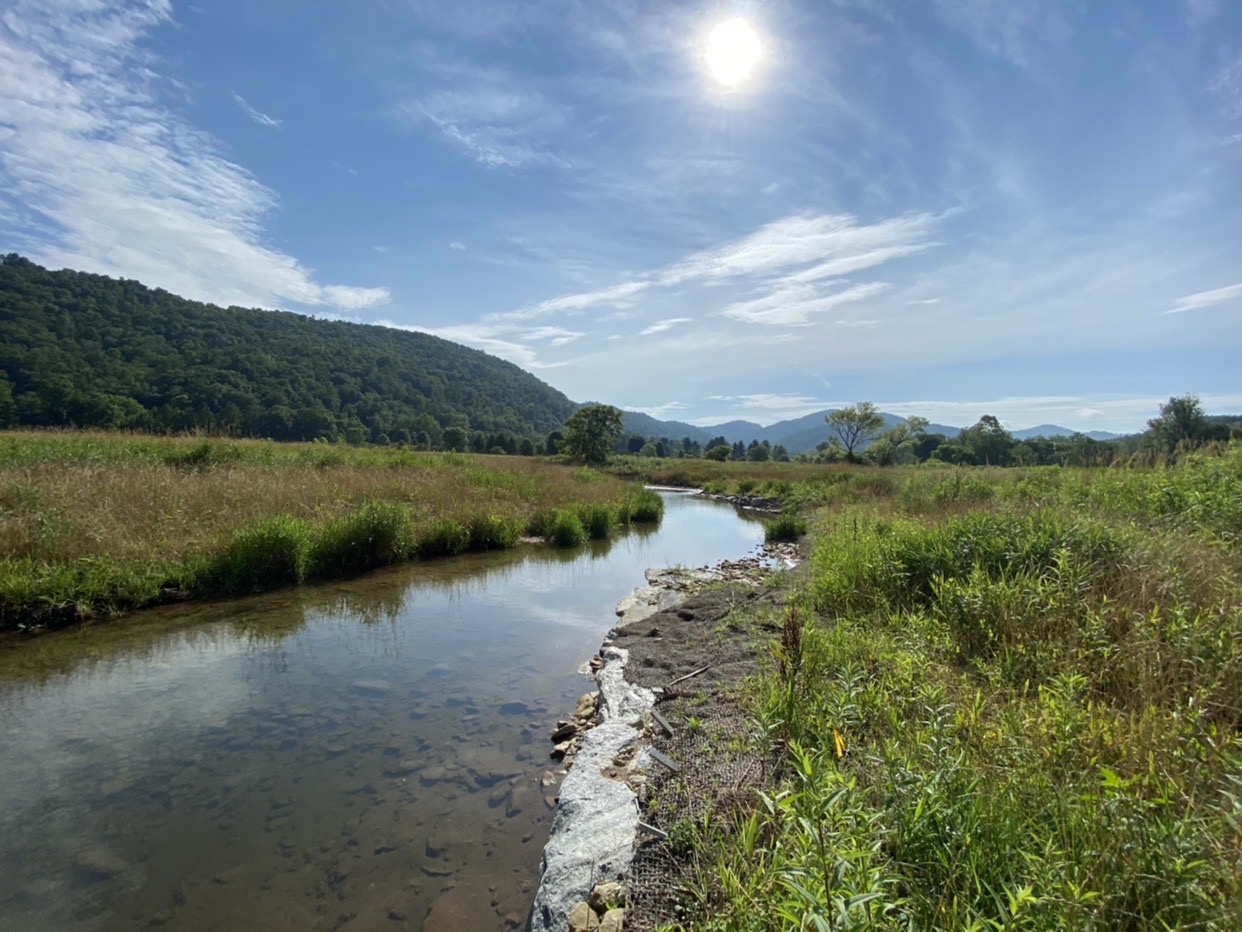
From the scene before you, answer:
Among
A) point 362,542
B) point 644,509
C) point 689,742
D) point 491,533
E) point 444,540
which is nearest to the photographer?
point 689,742

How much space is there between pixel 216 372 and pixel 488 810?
59.0 meters

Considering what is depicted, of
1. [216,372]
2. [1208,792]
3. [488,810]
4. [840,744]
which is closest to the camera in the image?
[1208,792]

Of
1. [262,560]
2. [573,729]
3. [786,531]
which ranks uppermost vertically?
[262,560]

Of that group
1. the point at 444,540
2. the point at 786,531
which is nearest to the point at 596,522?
the point at 444,540

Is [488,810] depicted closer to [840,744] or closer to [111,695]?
[840,744]

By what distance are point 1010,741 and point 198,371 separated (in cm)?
6013

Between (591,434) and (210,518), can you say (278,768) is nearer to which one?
(210,518)

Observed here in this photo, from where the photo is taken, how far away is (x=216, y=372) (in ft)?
163

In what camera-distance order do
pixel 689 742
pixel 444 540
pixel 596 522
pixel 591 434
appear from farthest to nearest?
pixel 591 434
pixel 596 522
pixel 444 540
pixel 689 742

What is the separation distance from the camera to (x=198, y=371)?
156 ft

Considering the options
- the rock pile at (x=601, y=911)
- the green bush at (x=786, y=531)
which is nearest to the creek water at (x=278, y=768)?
the rock pile at (x=601, y=911)

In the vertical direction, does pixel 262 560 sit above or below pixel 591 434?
below

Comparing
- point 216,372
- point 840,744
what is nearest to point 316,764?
point 840,744

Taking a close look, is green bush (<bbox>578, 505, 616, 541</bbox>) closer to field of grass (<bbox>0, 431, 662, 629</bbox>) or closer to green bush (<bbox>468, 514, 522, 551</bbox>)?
field of grass (<bbox>0, 431, 662, 629</bbox>)
